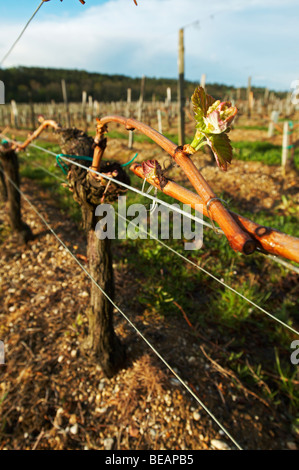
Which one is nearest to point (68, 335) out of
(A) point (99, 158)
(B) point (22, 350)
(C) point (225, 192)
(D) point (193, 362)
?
(B) point (22, 350)

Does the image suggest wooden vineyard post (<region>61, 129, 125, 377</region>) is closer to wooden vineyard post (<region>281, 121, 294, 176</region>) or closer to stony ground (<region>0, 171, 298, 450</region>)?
stony ground (<region>0, 171, 298, 450</region>)

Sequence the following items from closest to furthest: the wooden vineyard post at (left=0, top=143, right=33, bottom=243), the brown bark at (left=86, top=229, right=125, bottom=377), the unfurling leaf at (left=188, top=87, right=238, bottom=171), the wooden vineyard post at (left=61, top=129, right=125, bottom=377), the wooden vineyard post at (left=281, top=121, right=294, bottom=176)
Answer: the unfurling leaf at (left=188, top=87, right=238, bottom=171), the wooden vineyard post at (left=61, top=129, right=125, bottom=377), the brown bark at (left=86, top=229, right=125, bottom=377), the wooden vineyard post at (left=0, top=143, right=33, bottom=243), the wooden vineyard post at (left=281, top=121, right=294, bottom=176)

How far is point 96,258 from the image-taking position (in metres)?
A: 2.11

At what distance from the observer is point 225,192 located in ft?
22.1

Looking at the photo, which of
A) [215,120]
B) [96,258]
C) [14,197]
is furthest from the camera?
[14,197]

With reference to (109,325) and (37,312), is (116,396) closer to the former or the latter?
(109,325)

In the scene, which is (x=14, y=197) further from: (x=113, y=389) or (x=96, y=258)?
(x=113, y=389)

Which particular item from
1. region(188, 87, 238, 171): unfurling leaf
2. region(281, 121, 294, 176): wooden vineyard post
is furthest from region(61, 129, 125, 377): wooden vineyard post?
region(281, 121, 294, 176): wooden vineyard post

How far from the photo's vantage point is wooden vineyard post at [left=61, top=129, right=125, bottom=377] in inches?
71.3

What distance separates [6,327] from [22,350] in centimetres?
38

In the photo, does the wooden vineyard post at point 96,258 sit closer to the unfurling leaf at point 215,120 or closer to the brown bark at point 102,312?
the brown bark at point 102,312

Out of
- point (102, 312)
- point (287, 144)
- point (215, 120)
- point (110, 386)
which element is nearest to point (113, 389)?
point (110, 386)

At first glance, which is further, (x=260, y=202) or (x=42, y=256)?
(x=260, y=202)
